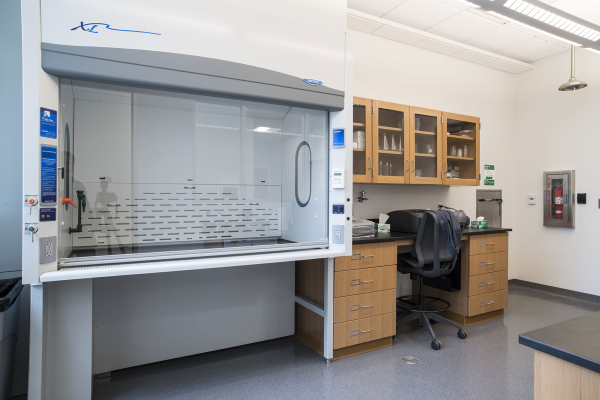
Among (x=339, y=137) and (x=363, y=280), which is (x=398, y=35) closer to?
(x=339, y=137)

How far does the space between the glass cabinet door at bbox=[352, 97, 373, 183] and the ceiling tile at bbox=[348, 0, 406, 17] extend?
34.1 inches

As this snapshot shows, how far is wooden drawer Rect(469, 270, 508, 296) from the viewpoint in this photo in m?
2.98

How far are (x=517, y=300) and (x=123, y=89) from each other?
14.1 ft

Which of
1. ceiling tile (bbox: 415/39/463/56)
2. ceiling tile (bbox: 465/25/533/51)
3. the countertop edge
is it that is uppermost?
ceiling tile (bbox: 465/25/533/51)

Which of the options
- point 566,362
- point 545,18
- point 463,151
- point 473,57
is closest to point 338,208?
point 566,362

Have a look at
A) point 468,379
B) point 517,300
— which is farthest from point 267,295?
point 517,300

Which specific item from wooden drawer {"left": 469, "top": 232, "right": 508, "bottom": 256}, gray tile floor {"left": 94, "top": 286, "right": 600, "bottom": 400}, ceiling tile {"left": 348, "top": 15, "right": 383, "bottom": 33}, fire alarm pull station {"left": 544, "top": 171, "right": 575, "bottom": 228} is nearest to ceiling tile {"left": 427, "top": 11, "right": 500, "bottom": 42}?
ceiling tile {"left": 348, "top": 15, "right": 383, "bottom": 33}

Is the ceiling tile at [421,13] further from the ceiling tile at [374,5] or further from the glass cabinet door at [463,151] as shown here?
→ the glass cabinet door at [463,151]

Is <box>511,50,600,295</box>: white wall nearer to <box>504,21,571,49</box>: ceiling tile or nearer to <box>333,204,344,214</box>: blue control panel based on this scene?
<box>504,21,571,49</box>: ceiling tile

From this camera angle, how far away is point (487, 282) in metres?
3.07

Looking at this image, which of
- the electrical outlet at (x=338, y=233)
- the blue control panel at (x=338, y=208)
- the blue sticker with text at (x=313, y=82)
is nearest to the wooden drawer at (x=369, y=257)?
the electrical outlet at (x=338, y=233)

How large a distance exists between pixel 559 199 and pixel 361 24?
3.08m

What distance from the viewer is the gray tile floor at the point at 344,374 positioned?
1952 mm

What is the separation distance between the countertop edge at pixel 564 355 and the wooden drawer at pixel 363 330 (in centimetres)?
157
